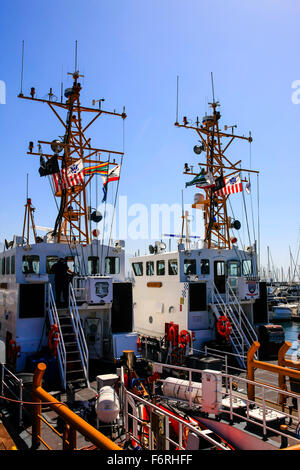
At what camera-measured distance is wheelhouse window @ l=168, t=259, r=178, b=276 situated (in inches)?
705

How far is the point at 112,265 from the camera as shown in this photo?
619 inches

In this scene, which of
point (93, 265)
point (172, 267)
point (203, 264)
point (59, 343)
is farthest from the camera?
point (172, 267)

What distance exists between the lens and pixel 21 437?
7.97 metres

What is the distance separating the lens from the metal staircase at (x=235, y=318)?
614 inches

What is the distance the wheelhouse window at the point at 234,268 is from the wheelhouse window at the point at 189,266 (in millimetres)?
1903

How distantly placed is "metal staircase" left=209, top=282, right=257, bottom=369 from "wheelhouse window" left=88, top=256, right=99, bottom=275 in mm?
5141

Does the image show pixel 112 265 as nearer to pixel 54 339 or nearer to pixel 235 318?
pixel 54 339

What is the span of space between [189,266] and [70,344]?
279 inches

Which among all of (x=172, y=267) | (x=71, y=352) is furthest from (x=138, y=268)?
(x=71, y=352)

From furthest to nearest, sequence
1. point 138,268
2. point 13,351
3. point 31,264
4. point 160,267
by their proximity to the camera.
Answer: point 138,268, point 160,267, point 31,264, point 13,351

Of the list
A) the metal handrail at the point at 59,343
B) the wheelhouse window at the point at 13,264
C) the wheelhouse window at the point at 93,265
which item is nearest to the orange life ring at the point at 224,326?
the wheelhouse window at the point at 93,265

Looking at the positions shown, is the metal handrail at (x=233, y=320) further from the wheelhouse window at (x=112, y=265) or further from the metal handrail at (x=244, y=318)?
the wheelhouse window at (x=112, y=265)
